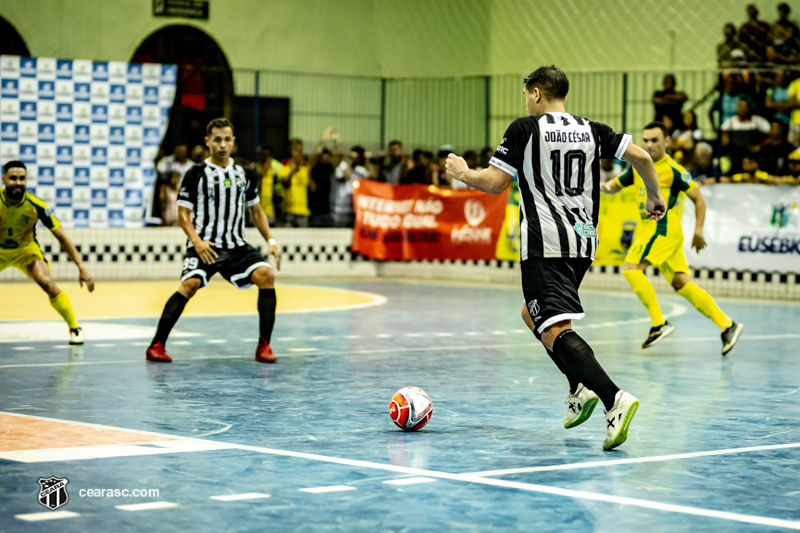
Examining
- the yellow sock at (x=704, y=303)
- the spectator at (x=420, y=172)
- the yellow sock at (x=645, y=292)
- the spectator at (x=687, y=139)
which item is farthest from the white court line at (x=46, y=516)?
the spectator at (x=420, y=172)

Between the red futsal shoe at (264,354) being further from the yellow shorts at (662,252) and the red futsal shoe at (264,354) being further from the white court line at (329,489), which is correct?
the white court line at (329,489)

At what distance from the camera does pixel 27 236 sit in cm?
1124

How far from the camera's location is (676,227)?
37.7 feet

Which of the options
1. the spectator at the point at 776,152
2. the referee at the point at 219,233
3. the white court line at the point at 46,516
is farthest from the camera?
the spectator at the point at 776,152

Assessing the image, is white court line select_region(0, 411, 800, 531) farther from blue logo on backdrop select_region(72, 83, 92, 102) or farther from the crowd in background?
blue logo on backdrop select_region(72, 83, 92, 102)

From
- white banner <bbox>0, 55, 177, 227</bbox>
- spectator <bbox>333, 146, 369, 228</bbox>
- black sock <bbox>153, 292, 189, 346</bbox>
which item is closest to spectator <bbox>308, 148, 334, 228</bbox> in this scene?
spectator <bbox>333, 146, 369, 228</bbox>

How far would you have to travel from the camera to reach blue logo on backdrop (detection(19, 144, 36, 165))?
18.9 m

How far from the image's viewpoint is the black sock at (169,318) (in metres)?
10.1

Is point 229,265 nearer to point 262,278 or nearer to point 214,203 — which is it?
point 262,278

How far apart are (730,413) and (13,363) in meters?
5.54

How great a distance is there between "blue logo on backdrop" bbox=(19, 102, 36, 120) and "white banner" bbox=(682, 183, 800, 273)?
10.2 m

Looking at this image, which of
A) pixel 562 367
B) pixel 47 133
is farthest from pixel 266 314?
pixel 47 133

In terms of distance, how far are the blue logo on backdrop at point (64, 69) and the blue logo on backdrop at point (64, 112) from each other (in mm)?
447

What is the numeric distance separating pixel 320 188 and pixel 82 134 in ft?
13.9
